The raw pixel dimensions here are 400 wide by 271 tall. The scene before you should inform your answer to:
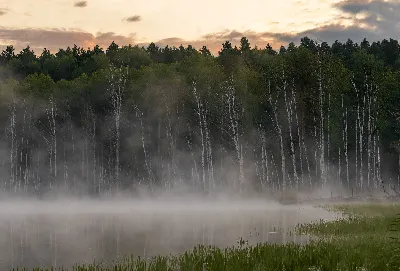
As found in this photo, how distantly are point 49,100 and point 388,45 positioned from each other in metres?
91.3

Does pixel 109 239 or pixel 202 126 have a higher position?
pixel 202 126

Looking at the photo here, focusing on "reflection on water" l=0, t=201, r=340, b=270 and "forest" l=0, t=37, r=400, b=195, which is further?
"forest" l=0, t=37, r=400, b=195

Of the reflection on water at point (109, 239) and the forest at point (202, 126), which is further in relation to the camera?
the forest at point (202, 126)

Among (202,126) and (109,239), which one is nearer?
(109,239)

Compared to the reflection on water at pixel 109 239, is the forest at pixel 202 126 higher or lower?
higher

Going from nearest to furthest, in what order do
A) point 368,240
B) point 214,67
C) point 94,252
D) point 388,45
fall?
point 368,240
point 94,252
point 214,67
point 388,45

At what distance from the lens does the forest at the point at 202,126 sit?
77.6m

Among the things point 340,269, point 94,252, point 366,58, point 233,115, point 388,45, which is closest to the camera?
point 340,269

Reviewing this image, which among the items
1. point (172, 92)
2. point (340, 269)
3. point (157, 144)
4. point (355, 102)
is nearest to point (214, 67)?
point (172, 92)

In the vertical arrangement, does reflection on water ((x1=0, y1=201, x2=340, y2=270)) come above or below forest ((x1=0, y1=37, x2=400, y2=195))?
below

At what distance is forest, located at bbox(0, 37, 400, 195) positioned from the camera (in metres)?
77.6

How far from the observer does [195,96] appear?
78938 mm

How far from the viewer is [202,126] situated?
267 feet

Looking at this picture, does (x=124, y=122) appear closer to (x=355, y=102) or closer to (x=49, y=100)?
(x=49, y=100)
